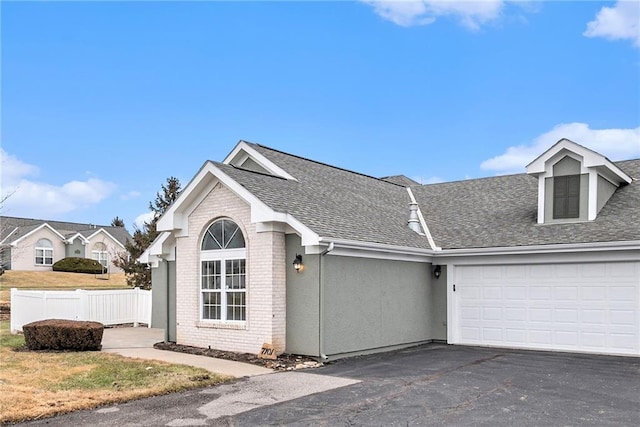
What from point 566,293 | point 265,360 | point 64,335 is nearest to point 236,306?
point 265,360

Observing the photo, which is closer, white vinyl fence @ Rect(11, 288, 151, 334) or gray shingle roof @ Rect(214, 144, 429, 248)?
gray shingle roof @ Rect(214, 144, 429, 248)

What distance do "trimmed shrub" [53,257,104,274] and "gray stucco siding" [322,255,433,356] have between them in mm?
41051

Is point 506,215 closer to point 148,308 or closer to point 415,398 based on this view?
point 415,398

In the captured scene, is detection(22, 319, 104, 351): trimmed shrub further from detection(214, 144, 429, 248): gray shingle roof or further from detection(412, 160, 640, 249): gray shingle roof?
detection(412, 160, 640, 249): gray shingle roof

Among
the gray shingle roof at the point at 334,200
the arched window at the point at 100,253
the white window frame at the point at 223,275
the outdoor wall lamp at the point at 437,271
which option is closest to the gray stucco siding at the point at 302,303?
the gray shingle roof at the point at 334,200

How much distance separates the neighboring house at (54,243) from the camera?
159 ft

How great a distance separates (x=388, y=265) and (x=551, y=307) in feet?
13.8

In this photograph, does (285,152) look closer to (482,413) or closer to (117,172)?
(117,172)

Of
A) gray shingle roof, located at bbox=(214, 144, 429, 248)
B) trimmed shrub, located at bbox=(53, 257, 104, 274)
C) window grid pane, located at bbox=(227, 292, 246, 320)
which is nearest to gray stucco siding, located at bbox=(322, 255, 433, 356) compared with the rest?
→ gray shingle roof, located at bbox=(214, 144, 429, 248)

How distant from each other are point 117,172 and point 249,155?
8.55 m

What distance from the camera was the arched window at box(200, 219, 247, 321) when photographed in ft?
43.0

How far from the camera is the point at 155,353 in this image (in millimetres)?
13219

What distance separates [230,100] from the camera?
20016 mm

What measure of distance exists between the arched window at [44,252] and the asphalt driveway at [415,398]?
150 feet
